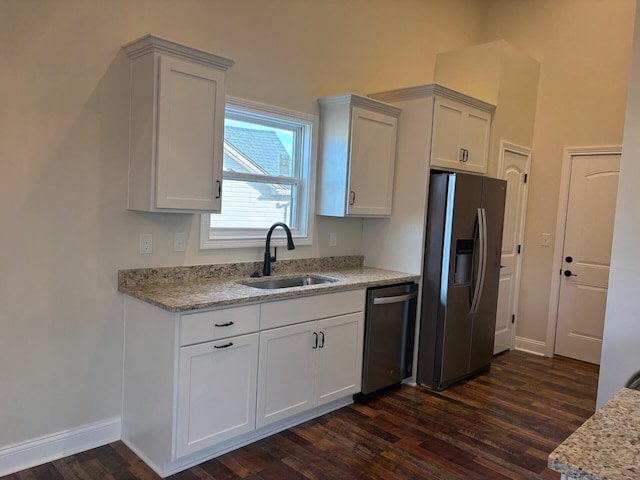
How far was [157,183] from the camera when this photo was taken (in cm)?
254

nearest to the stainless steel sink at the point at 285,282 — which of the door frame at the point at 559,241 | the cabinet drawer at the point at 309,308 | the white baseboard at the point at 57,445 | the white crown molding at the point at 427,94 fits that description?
the cabinet drawer at the point at 309,308

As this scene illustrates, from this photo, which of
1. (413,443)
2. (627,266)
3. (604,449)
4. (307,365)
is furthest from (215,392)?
(627,266)

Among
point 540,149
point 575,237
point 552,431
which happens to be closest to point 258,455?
point 552,431

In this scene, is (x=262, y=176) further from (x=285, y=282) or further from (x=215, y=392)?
(x=215, y=392)

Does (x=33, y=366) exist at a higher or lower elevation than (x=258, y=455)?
higher

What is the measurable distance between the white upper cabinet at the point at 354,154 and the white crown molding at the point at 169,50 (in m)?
1.10

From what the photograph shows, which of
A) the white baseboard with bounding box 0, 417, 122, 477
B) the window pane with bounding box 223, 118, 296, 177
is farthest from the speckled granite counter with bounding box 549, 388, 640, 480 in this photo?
the window pane with bounding box 223, 118, 296, 177

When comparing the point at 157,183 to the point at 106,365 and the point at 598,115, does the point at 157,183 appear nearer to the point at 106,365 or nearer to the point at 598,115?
the point at 106,365

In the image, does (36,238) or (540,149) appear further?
(540,149)

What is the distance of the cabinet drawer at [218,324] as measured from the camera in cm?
240

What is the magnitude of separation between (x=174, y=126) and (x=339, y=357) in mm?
1784

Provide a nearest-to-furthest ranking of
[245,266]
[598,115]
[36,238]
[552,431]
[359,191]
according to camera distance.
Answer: [36,238], [552,431], [245,266], [359,191], [598,115]

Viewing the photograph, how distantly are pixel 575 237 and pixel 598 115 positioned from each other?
3.74ft

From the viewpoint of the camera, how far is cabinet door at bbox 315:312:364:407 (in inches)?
123
